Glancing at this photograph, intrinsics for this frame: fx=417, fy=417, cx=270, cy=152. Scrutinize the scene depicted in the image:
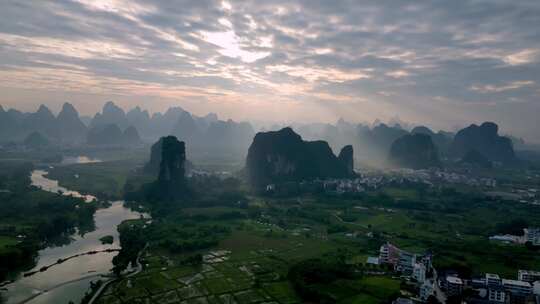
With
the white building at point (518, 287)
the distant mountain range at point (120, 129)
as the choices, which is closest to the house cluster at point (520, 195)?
the white building at point (518, 287)

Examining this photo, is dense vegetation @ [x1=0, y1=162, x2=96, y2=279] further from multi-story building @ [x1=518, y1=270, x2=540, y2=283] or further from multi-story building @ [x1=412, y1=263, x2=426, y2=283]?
multi-story building @ [x1=518, y1=270, x2=540, y2=283]

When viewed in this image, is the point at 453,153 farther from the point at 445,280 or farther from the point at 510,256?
the point at 445,280

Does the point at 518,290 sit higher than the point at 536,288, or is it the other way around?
the point at 536,288

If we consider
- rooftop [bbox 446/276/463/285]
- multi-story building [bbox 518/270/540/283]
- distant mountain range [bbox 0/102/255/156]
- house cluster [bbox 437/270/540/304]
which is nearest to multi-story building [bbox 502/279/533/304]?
house cluster [bbox 437/270/540/304]

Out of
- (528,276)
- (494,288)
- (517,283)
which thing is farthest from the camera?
(528,276)

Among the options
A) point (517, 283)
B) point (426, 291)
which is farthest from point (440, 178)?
point (426, 291)

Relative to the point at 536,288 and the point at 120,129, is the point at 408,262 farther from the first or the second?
the point at 120,129

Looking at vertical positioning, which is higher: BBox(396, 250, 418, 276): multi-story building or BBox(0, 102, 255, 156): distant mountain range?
BBox(0, 102, 255, 156): distant mountain range

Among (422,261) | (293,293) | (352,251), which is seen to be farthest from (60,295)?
(422,261)
